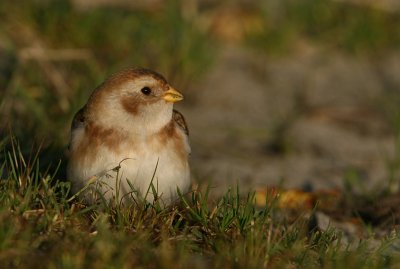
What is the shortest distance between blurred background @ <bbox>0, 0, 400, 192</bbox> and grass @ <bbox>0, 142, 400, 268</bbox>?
3.26 feet

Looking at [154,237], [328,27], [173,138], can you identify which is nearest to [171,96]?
[173,138]

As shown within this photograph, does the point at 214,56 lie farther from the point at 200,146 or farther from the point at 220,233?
A: the point at 220,233

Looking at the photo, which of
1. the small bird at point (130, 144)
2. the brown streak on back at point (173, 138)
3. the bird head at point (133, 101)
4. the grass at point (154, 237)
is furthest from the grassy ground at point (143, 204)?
the bird head at point (133, 101)

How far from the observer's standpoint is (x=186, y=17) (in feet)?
23.1

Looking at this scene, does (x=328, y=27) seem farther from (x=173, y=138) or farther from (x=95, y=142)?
(x=95, y=142)

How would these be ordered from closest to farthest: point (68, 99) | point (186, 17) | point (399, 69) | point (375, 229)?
point (375, 229) → point (68, 99) → point (186, 17) → point (399, 69)

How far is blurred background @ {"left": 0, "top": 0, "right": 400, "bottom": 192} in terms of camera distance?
234 inches

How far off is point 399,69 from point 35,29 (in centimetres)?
341

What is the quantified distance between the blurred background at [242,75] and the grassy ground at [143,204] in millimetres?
18

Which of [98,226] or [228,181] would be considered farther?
[228,181]

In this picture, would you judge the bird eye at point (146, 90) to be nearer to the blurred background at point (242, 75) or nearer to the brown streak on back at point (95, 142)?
the brown streak on back at point (95, 142)

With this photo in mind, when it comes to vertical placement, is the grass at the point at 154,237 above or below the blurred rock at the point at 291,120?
above

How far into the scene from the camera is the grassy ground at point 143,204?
3.43 m

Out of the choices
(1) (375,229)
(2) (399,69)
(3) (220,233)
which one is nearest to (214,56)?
(2) (399,69)
